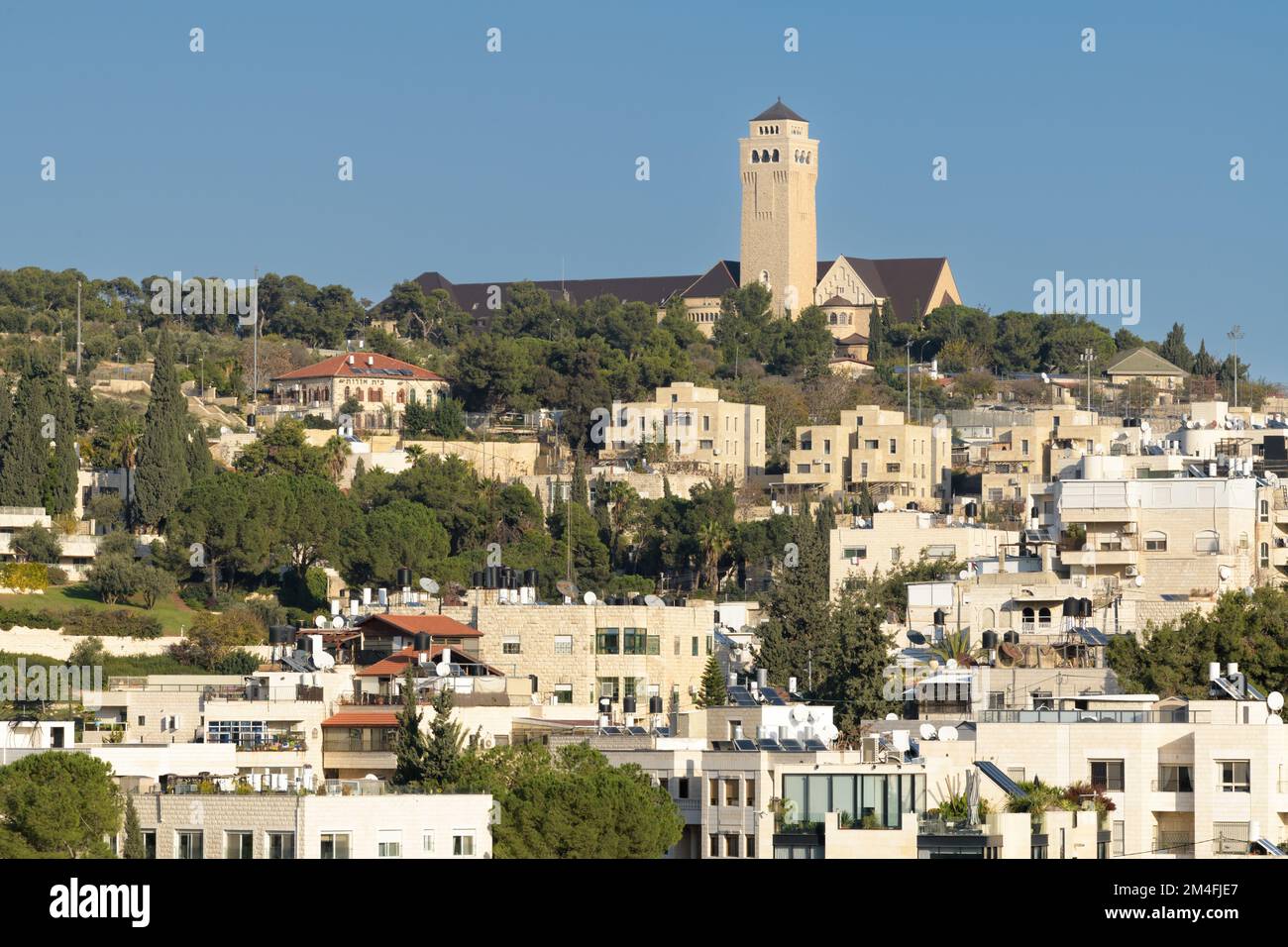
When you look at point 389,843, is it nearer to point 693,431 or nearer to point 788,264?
point 693,431

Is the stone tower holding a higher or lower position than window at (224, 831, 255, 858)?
higher

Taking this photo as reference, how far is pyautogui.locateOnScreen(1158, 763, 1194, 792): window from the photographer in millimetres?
33406

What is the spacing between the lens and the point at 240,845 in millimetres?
28547

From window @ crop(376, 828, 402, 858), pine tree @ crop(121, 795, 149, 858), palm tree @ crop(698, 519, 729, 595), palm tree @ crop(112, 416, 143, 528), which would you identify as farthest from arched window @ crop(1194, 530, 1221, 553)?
pine tree @ crop(121, 795, 149, 858)

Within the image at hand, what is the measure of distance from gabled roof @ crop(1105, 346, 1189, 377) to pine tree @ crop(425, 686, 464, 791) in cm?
8370

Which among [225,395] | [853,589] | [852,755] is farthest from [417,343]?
[852,755]

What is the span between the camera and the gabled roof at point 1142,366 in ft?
392

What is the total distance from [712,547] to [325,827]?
55.6 meters

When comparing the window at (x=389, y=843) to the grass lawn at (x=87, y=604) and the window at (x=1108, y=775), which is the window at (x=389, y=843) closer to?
the window at (x=1108, y=775)

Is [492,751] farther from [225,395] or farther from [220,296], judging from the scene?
[220,296]

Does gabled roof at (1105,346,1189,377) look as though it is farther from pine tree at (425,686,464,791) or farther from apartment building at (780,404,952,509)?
pine tree at (425,686,464,791)

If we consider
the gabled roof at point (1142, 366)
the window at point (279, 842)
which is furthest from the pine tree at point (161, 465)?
the window at point (279, 842)

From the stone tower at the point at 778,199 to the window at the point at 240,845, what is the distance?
115m

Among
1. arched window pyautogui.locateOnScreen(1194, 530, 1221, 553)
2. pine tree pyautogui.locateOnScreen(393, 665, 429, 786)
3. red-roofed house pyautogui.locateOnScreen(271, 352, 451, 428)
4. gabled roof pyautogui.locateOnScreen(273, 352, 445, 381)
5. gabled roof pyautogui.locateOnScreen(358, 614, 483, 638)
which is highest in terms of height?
gabled roof pyautogui.locateOnScreen(273, 352, 445, 381)
